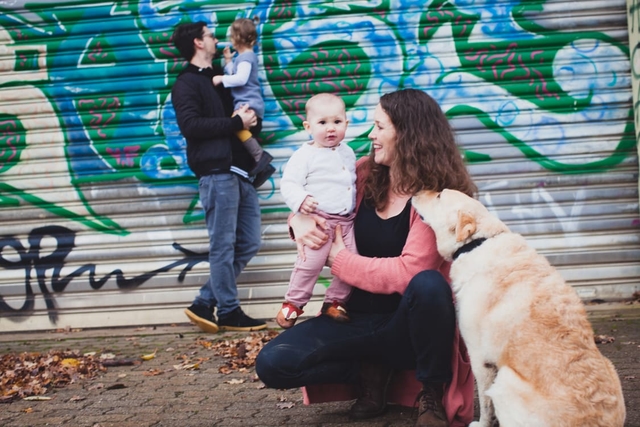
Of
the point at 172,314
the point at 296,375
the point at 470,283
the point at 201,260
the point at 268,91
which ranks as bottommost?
the point at 172,314

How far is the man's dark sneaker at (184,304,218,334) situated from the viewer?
674 centimetres

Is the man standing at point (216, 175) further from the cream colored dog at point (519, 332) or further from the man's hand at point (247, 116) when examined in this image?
the cream colored dog at point (519, 332)

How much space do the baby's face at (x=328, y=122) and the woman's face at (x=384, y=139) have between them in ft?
1.36

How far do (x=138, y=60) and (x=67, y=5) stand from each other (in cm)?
87

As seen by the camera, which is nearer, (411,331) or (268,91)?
(411,331)

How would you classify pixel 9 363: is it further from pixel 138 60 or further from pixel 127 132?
pixel 138 60

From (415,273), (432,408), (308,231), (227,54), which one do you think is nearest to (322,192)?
(308,231)

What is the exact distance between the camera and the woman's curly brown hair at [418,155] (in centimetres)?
384

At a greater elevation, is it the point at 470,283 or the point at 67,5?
the point at 67,5

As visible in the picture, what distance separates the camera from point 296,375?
381 cm

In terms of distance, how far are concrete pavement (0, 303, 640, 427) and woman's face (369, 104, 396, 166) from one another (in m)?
1.35

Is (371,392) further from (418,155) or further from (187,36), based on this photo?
(187,36)

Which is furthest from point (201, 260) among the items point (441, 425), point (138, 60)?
point (441, 425)

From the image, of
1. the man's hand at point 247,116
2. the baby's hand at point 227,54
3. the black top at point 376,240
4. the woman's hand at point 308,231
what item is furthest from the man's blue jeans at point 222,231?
the black top at point 376,240
